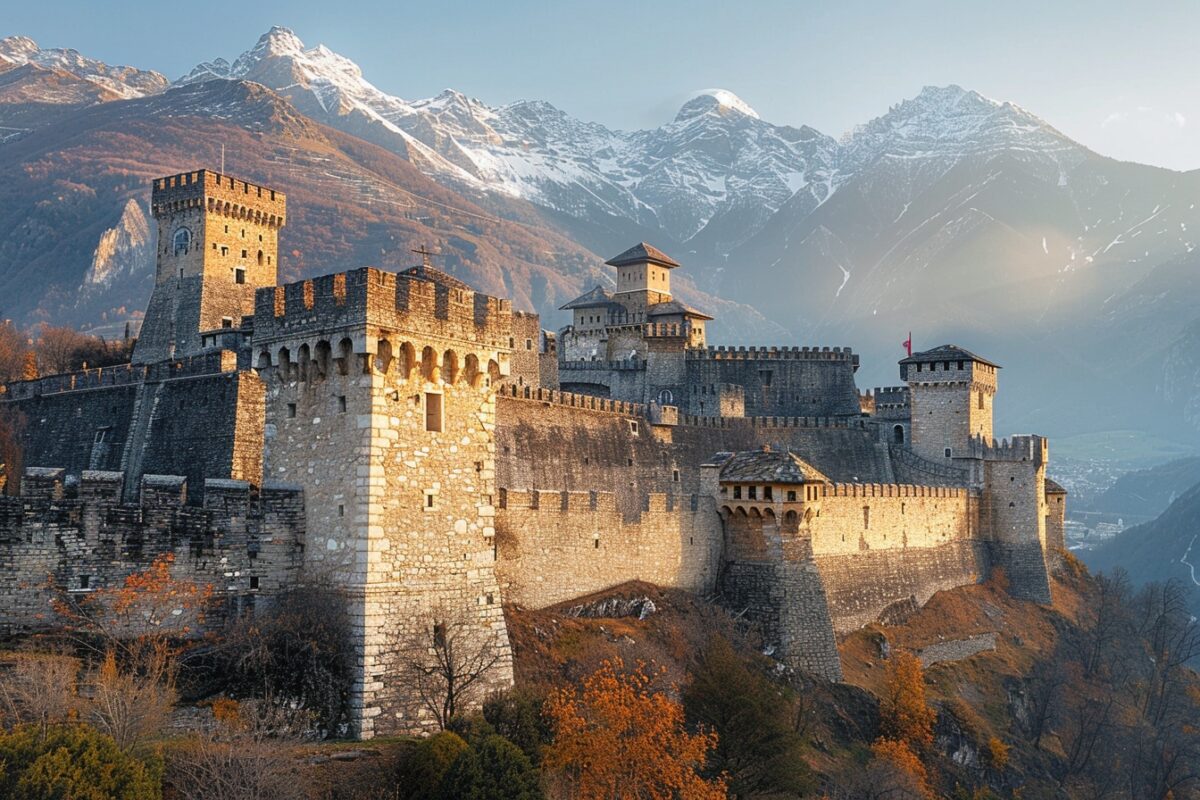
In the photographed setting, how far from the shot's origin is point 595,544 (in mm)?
37844

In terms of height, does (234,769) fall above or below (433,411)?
below

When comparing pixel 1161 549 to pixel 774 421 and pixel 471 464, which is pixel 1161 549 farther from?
pixel 471 464

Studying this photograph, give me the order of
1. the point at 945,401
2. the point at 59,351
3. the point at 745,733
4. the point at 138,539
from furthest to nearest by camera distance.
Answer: the point at 945,401, the point at 59,351, the point at 745,733, the point at 138,539

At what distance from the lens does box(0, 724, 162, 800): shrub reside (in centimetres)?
1680

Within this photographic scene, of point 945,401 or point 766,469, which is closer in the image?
point 766,469

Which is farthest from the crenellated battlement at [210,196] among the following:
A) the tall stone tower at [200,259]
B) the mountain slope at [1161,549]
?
the mountain slope at [1161,549]

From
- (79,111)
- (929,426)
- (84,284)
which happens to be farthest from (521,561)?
(79,111)

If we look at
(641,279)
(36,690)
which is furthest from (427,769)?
(641,279)

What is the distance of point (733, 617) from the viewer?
4144cm

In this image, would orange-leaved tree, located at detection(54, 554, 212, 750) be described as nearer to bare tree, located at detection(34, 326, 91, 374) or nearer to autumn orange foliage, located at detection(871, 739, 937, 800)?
autumn orange foliage, located at detection(871, 739, 937, 800)

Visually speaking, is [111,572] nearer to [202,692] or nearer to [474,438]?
[202,692]

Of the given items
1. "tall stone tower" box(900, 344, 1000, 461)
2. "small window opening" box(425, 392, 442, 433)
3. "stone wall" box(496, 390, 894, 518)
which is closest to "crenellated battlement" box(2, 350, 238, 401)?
"stone wall" box(496, 390, 894, 518)

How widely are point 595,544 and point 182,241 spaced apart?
33424 mm

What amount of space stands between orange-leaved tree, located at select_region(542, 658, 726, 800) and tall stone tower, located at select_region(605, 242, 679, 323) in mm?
48908
